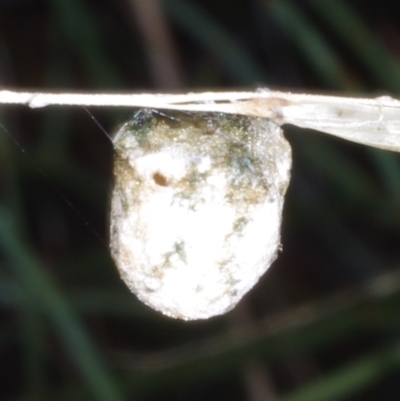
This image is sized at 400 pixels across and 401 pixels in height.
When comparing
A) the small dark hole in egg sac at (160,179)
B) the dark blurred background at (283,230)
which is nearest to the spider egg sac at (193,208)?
the small dark hole in egg sac at (160,179)

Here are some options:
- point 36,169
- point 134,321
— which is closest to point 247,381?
point 134,321

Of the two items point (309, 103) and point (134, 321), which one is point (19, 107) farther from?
point (309, 103)

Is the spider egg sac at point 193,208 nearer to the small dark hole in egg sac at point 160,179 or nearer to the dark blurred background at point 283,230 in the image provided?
the small dark hole in egg sac at point 160,179

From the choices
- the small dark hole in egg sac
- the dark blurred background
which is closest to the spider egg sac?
the small dark hole in egg sac

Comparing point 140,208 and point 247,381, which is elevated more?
point 247,381

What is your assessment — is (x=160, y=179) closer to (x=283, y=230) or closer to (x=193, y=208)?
(x=193, y=208)

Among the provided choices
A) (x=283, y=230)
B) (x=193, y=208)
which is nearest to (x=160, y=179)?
(x=193, y=208)
